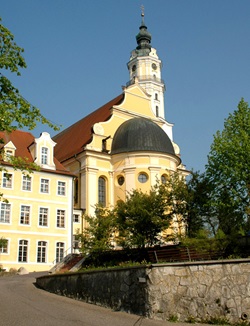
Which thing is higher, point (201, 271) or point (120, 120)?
point (120, 120)

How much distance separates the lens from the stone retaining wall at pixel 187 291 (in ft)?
43.3

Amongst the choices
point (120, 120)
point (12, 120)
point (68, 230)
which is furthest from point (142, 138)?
point (12, 120)

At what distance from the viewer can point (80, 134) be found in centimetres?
4991

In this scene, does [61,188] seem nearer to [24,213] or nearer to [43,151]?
[43,151]

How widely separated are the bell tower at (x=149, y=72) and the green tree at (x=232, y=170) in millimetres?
Result: 39769

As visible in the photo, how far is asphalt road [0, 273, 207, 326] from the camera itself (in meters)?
11.9

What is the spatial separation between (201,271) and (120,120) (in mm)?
34301

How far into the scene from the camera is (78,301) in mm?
16422

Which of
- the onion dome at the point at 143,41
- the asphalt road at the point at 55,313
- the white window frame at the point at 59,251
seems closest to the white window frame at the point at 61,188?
the white window frame at the point at 59,251

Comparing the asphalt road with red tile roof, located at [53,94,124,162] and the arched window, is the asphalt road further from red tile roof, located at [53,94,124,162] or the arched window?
red tile roof, located at [53,94,124,162]

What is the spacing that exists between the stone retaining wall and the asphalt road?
549 mm

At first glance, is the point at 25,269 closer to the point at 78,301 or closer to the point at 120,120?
the point at 78,301

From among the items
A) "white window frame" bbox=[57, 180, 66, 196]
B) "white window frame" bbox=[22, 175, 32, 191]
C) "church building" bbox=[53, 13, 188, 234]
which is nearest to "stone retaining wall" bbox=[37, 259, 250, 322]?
"white window frame" bbox=[22, 175, 32, 191]

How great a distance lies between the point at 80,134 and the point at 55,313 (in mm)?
37540
